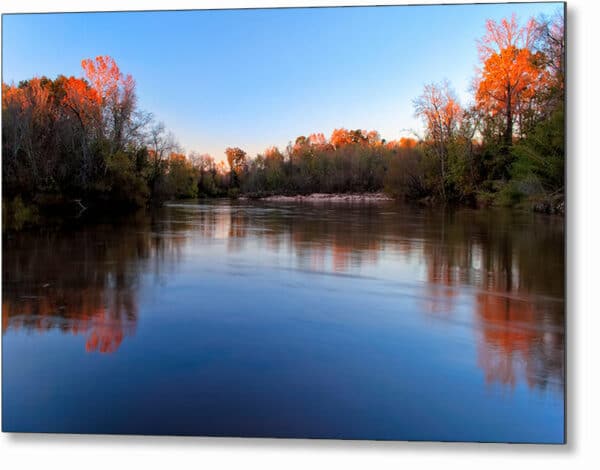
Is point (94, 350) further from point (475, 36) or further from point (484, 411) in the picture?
point (475, 36)

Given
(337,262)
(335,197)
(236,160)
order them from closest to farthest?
1. (236,160)
2. (335,197)
3. (337,262)

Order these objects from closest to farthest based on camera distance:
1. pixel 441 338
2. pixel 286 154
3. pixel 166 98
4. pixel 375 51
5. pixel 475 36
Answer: pixel 441 338 < pixel 475 36 < pixel 375 51 < pixel 166 98 < pixel 286 154

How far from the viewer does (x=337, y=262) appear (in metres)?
7.57

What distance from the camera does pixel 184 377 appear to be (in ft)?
13.1

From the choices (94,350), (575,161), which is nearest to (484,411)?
(575,161)

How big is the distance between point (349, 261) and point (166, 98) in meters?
3.26

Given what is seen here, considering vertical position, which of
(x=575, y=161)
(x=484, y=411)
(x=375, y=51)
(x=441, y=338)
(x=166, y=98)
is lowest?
(x=484, y=411)

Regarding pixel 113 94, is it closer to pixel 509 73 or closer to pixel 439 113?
pixel 439 113

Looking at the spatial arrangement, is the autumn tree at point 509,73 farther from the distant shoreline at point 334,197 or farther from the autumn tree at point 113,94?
the autumn tree at point 113,94

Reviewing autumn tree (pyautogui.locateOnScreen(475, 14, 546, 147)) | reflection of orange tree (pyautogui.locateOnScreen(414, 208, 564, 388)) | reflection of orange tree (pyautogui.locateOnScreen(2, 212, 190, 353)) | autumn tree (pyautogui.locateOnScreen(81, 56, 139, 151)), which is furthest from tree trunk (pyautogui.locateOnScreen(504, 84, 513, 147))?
reflection of orange tree (pyautogui.locateOnScreen(2, 212, 190, 353))

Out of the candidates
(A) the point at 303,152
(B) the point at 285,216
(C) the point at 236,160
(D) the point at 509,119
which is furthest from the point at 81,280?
(D) the point at 509,119

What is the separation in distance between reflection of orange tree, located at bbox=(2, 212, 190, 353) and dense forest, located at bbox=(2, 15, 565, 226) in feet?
1.98

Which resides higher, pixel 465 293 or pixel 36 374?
pixel 465 293

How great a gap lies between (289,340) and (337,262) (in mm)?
3092
